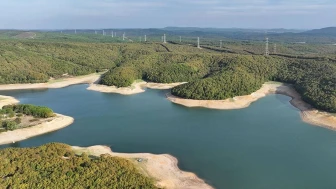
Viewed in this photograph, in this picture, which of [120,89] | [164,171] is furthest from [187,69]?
[164,171]

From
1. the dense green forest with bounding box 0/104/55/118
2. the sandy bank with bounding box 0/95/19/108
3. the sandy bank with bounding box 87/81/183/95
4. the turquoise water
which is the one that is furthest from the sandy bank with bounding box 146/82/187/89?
the dense green forest with bounding box 0/104/55/118

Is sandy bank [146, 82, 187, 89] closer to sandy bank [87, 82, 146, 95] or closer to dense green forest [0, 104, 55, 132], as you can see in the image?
sandy bank [87, 82, 146, 95]

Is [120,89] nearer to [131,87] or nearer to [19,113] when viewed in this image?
[131,87]

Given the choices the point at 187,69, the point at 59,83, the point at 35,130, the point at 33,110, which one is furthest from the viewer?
the point at 187,69

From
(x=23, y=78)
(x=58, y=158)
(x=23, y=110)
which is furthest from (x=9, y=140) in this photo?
(x=23, y=78)

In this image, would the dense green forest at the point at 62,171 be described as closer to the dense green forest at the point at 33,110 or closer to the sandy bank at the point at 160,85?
the dense green forest at the point at 33,110
